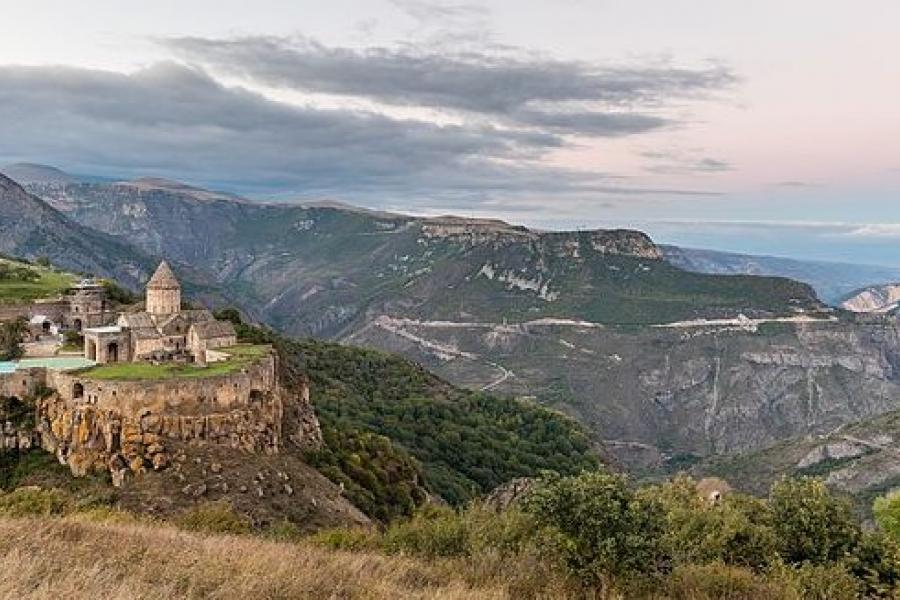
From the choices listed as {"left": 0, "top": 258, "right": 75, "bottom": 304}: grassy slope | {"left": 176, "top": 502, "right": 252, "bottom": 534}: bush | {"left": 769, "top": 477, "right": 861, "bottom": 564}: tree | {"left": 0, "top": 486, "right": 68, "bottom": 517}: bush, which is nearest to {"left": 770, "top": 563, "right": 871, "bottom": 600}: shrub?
{"left": 769, "top": 477, "right": 861, "bottom": 564}: tree

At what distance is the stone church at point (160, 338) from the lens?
3472 centimetres

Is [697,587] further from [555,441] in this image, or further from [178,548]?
[555,441]

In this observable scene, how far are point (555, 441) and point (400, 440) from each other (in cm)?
1990

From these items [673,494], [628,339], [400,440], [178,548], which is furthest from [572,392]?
[178,548]

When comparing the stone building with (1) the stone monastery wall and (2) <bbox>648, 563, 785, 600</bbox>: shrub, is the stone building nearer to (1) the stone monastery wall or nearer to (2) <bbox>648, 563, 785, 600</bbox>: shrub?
(1) the stone monastery wall

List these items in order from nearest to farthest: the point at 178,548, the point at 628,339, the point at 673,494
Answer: the point at 178,548 < the point at 673,494 < the point at 628,339

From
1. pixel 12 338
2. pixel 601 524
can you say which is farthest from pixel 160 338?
pixel 601 524

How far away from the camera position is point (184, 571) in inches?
393

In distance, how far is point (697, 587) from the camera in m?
13.9

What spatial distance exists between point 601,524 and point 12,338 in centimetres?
3391

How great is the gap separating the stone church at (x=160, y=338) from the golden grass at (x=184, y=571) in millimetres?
22880

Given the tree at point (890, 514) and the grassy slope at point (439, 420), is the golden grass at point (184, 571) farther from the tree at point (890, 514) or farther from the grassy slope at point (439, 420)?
the grassy slope at point (439, 420)

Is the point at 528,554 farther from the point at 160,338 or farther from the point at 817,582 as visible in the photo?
the point at 160,338

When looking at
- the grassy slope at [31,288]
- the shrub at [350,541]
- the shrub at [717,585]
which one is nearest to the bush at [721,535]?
the shrub at [717,585]
